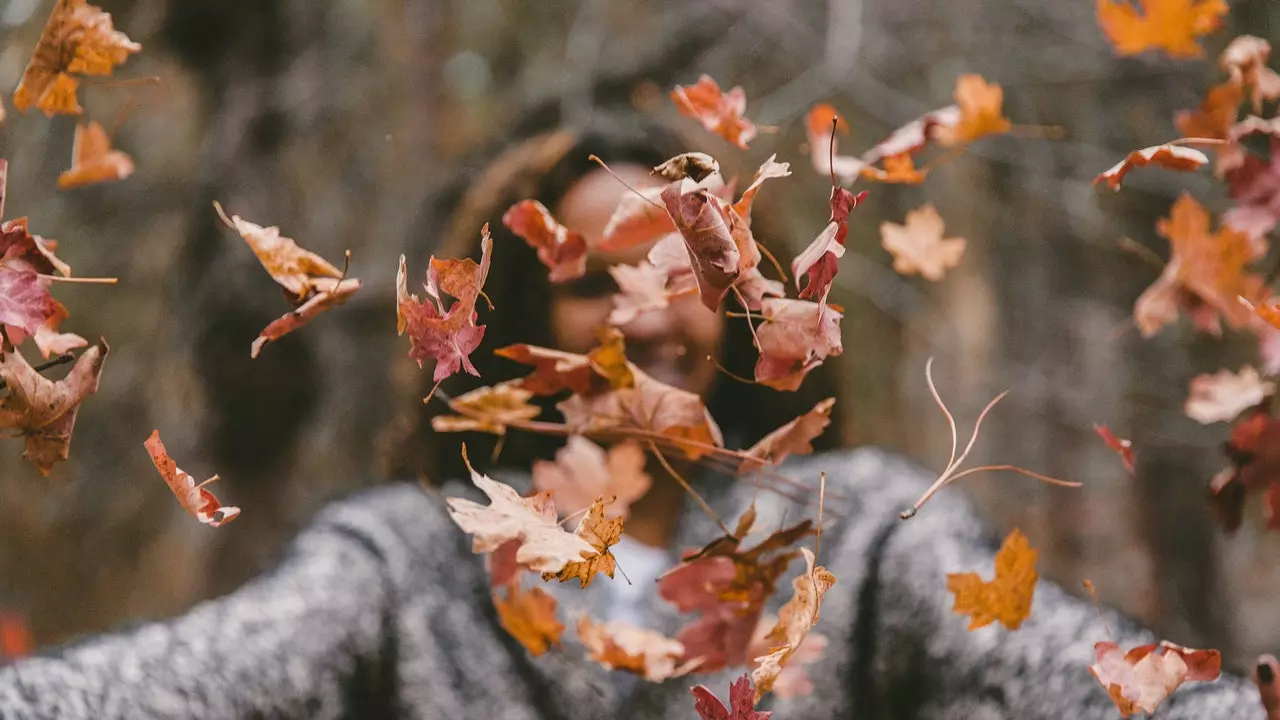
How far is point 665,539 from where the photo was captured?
0.75m

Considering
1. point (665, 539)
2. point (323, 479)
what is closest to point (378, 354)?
point (323, 479)

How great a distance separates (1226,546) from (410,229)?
1.28 m

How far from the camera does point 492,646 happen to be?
65 centimetres

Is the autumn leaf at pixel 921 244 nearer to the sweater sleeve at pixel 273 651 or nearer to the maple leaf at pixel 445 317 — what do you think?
the maple leaf at pixel 445 317

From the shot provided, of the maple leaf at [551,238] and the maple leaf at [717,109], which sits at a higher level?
the maple leaf at [717,109]

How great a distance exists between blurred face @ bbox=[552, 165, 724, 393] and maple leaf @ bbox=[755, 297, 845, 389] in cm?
25

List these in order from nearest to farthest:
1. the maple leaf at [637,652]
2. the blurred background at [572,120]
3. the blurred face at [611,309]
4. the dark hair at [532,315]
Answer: the maple leaf at [637,652]
the blurred face at [611,309]
the dark hair at [532,315]
the blurred background at [572,120]

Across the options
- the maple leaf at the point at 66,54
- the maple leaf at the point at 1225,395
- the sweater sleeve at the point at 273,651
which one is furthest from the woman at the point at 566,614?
the maple leaf at the point at 66,54

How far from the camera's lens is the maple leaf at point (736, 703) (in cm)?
27

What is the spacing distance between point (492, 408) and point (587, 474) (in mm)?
103

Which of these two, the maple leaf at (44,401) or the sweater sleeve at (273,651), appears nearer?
the maple leaf at (44,401)

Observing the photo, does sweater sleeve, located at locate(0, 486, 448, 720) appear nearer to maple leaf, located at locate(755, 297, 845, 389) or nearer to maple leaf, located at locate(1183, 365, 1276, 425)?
maple leaf, located at locate(755, 297, 845, 389)

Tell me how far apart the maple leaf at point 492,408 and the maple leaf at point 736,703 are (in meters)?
0.13

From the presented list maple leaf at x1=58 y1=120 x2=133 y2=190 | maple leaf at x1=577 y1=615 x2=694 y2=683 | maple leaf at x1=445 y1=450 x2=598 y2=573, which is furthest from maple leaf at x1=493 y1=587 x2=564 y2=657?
maple leaf at x1=58 y1=120 x2=133 y2=190
